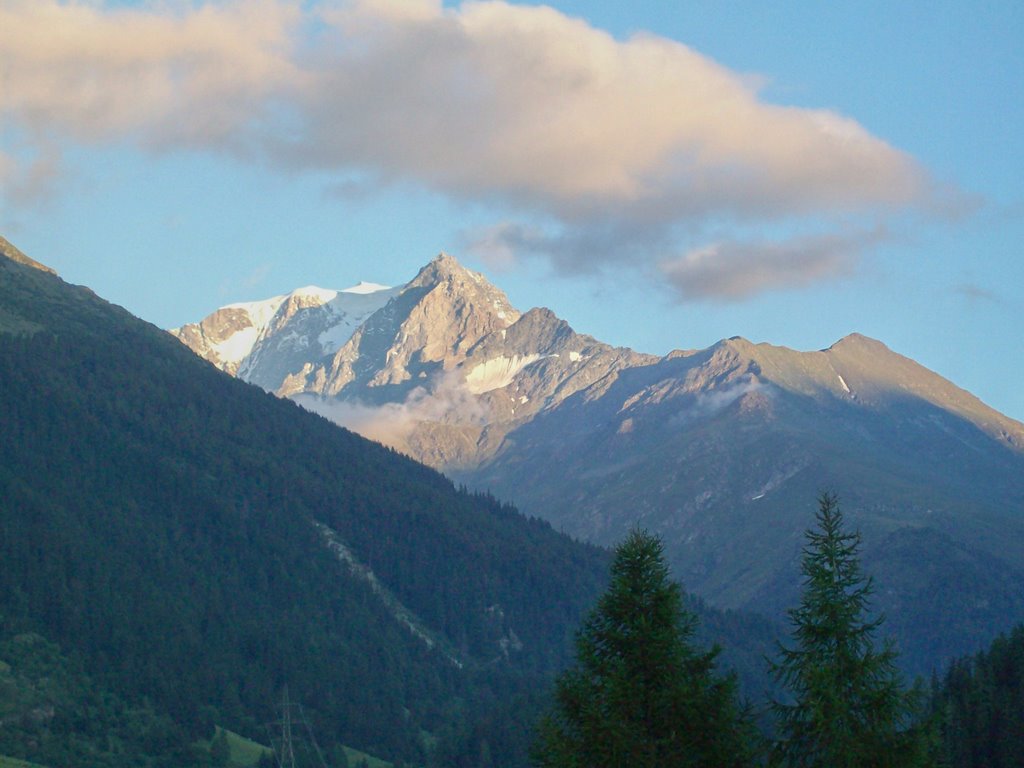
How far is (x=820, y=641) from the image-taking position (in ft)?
129

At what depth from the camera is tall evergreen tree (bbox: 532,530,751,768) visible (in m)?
39.4

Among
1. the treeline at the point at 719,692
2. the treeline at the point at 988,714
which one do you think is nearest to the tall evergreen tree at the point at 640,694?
the treeline at the point at 719,692

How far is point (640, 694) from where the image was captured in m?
40.3

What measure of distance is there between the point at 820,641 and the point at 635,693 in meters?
5.47

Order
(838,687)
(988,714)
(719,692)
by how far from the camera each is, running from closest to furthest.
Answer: (838,687) → (719,692) → (988,714)

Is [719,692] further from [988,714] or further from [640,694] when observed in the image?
[988,714]

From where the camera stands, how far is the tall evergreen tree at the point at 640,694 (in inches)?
1550

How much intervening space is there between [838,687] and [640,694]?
5.69 metres

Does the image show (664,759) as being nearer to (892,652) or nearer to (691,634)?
(691,634)

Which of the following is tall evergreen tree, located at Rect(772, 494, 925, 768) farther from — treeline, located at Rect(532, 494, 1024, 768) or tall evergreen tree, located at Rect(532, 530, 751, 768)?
tall evergreen tree, located at Rect(532, 530, 751, 768)

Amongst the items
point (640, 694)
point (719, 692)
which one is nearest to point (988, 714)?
point (719, 692)

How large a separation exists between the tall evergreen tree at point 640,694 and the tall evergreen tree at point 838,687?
1.90 metres

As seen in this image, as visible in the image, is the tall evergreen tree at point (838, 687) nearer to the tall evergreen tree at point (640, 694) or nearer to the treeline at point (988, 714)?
the tall evergreen tree at point (640, 694)

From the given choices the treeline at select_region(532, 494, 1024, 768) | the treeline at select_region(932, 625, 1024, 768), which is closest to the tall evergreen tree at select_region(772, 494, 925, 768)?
the treeline at select_region(532, 494, 1024, 768)
